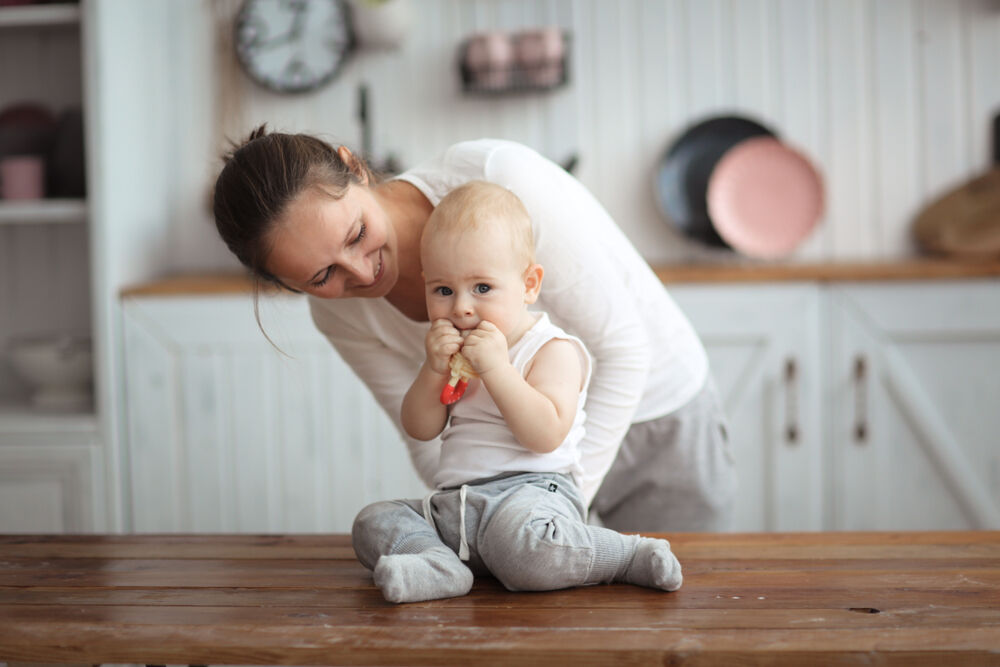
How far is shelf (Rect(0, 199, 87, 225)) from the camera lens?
2.68 meters

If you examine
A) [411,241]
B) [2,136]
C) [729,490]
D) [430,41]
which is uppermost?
[430,41]

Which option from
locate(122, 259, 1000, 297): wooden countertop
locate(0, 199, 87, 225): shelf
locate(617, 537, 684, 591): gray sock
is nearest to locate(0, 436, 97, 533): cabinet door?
locate(122, 259, 1000, 297): wooden countertop

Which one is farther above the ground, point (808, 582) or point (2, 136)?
point (2, 136)

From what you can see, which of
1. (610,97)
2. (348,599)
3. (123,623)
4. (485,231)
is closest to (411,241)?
(485,231)

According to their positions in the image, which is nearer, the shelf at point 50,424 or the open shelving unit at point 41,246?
the shelf at point 50,424

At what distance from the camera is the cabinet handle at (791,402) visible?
8.17ft

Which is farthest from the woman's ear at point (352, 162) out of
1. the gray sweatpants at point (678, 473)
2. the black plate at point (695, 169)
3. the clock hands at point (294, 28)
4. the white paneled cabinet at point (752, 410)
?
the clock hands at point (294, 28)

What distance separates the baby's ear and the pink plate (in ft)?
5.77

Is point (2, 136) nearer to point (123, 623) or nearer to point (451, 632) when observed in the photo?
point (123, 623)

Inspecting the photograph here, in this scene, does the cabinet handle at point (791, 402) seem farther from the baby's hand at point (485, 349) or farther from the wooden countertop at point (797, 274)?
the baby's hand at point (485, 349)

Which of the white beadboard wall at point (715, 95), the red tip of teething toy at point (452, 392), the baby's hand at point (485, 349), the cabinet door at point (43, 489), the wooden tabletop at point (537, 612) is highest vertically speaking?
the white beadboard wall at point (715, 95)

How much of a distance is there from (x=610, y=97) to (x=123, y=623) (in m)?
2.35

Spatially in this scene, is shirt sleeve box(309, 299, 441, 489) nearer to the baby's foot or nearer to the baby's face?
the baby's face

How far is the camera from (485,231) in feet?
3.61
